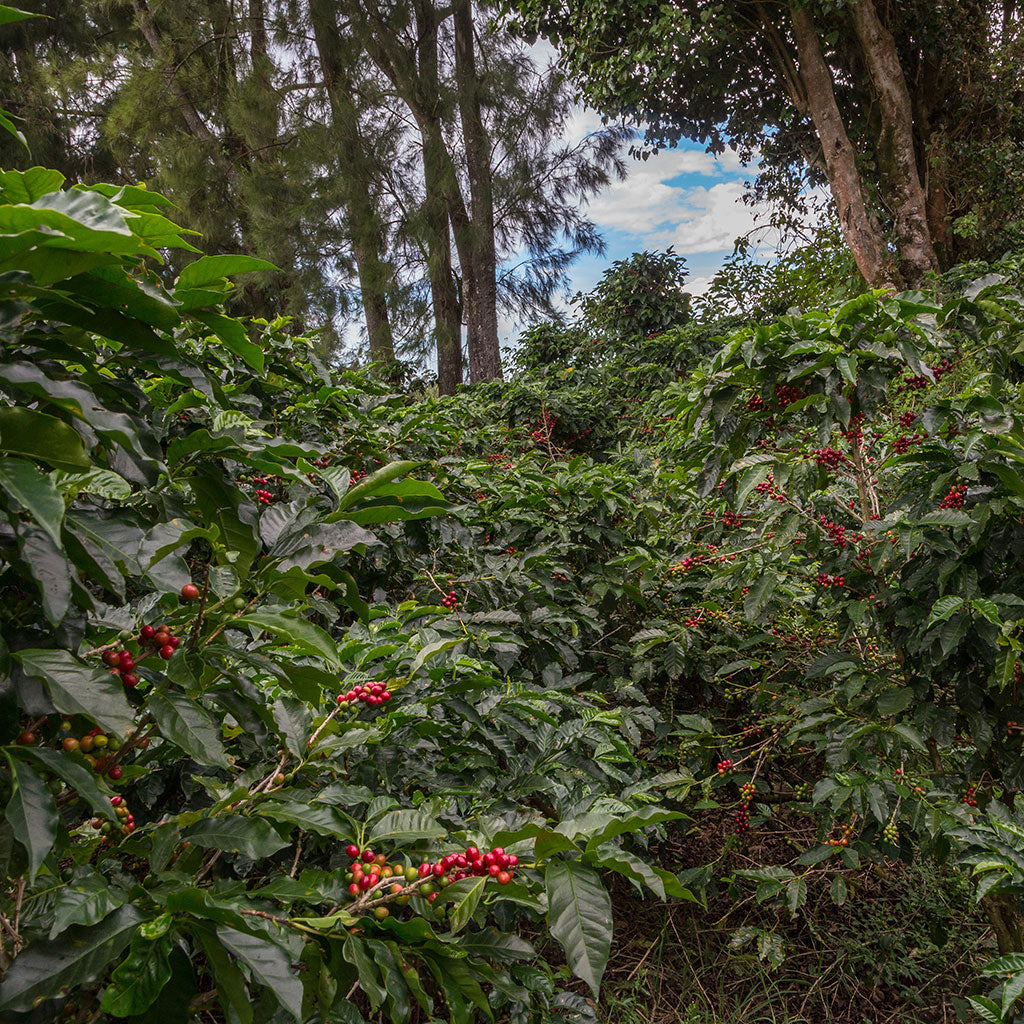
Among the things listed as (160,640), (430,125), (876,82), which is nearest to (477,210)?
(430,125)

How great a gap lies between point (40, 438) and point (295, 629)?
29 centimetres

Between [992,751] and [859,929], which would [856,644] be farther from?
[859,929]

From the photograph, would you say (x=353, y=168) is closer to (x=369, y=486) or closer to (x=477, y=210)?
(x=477, y=210)

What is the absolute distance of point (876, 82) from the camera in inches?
237

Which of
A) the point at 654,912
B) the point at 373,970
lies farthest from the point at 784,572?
the point at 373,970

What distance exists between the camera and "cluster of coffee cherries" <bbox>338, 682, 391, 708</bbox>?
1.02m

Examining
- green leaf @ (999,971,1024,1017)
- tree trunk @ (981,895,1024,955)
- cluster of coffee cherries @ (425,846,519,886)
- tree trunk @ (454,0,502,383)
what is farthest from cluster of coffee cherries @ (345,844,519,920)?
tree trunk @ (454,0,502,383)

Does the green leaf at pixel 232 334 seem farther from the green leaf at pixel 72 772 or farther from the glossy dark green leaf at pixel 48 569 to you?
the green leaf at pixel 72 772

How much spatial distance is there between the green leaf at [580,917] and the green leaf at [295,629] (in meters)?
0.31

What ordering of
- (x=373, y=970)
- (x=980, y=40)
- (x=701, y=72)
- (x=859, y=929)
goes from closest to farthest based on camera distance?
(x=373, y=970) → (x=859, y=929) → (x=980, y=40) → (x=701, y=72)

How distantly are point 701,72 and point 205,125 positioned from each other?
528cm

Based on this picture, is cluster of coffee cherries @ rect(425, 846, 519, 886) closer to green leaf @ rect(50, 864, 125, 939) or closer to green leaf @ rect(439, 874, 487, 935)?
green leaf @ rect(439, 874, 487, 935)

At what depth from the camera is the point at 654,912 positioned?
7.68 ft

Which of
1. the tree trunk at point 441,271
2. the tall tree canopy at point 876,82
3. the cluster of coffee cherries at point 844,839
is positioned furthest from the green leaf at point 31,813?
the tree trunk at point 441,271
